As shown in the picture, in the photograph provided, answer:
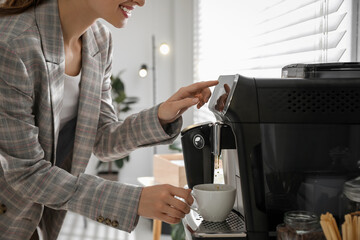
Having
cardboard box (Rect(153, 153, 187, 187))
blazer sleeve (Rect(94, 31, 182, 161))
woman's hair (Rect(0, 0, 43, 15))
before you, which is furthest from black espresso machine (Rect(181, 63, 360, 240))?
cardboard box (Rect(153, 153, 187, 187))

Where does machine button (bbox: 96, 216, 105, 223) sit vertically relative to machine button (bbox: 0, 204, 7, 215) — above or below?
above

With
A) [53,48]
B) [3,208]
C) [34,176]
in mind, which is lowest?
[3,208]

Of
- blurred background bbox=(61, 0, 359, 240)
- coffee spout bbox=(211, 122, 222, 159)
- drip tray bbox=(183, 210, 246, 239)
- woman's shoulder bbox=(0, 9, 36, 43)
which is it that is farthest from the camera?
blurred background bbox=(61, 0, 359, 240)

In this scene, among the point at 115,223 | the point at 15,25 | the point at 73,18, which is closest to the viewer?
the point at 115,223

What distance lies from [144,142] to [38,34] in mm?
390

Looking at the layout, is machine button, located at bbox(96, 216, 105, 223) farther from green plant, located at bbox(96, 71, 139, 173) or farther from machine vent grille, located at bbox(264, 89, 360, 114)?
green plant, located at bbox(96, 71, 139, 173)

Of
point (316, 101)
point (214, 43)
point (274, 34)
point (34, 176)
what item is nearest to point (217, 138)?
point (316, 101)

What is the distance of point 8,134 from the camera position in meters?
0.97

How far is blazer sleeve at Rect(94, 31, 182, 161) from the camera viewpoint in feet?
3.78

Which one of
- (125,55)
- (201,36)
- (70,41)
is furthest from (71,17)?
(125,55)

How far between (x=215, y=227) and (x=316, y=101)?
0.29 meters

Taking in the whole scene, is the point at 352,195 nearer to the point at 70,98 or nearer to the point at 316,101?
the point at 316,101

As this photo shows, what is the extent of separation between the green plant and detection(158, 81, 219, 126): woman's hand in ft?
10.9

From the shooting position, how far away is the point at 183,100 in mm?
1062
